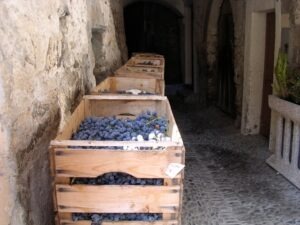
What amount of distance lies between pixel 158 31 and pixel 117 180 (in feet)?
32.9

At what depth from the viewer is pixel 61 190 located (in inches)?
60.2

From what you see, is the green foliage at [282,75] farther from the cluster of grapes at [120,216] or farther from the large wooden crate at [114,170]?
the cluster of grapes at [120,216]

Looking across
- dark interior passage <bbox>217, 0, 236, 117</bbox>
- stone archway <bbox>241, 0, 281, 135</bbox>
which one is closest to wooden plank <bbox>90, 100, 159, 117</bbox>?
stone archway <bbox>241, 0, 281, 135</bbox>

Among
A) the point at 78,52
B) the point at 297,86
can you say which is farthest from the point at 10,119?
the point at 297,86

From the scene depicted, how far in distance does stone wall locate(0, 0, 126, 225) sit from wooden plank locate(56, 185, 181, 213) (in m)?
0.21

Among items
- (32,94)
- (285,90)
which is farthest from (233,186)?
(32,94)

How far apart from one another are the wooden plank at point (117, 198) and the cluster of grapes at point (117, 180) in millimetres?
43

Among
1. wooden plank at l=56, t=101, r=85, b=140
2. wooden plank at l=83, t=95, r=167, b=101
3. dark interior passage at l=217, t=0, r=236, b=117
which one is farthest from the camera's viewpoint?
dark interior passage at l=217, t=0, r=236, b=117

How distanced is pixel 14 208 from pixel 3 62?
0.60 meters

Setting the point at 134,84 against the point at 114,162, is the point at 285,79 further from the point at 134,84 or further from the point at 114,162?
the point at 114,162

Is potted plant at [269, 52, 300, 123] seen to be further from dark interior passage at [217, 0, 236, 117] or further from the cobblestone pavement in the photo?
dark interior passage at [217, 0, 236, 117]

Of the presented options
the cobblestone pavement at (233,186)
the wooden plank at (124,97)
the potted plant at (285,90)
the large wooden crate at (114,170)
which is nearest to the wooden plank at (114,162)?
the large wooden crate at (114,170)

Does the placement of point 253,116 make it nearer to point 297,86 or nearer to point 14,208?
point 297,86

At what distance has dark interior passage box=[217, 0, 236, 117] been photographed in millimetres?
7029
